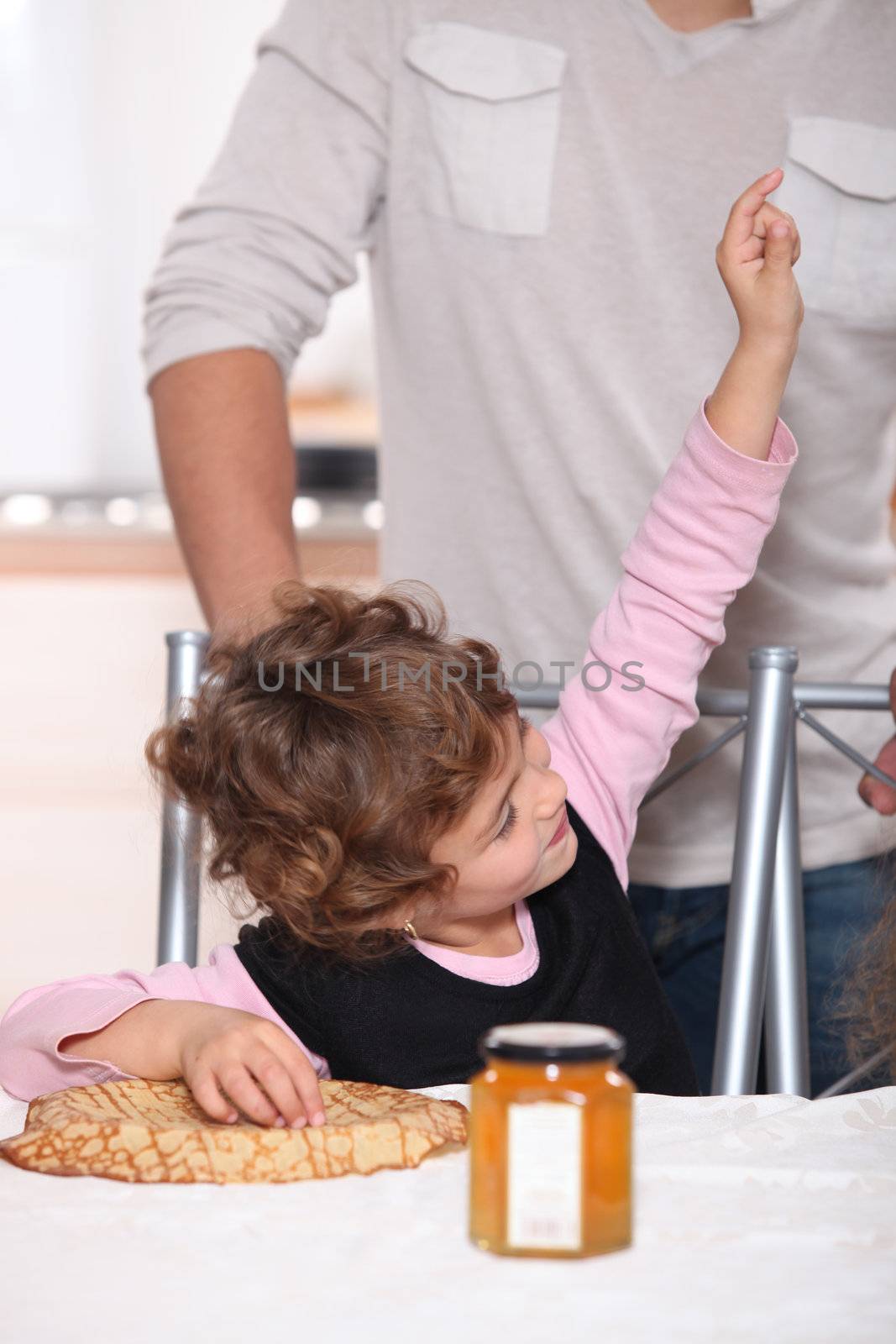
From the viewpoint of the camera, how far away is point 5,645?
8.96ft

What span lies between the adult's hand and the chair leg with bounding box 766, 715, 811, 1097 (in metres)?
0.07

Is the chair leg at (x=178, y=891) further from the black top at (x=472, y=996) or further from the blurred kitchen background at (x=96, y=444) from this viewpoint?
the blurred kitchen background at (x=96, y=444)

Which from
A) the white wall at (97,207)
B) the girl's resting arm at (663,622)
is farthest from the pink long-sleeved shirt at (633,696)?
the white wall at (97,207)

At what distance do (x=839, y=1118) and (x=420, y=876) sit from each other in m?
0.29

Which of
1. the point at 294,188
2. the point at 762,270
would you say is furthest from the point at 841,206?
the point at 294,188

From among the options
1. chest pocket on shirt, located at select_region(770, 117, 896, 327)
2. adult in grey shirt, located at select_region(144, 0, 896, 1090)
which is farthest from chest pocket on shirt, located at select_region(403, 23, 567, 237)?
chest pocket on shirt, located at select_region(770, 117, 896, 327)

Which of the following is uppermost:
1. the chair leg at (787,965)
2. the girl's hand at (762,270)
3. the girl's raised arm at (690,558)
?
the girl's hand at (762,270)

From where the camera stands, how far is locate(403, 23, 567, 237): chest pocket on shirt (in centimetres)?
125

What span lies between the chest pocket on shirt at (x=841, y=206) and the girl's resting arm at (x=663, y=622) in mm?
280

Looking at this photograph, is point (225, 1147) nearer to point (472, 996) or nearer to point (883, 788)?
point (472, 996)

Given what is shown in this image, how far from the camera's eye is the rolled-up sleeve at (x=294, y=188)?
1.26 metres

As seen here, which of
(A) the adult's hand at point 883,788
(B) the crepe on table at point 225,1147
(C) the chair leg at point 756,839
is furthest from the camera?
(A) the adult's hand at point 883,788

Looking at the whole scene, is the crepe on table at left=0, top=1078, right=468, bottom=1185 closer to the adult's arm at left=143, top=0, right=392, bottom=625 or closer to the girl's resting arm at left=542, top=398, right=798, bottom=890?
the girl's resting arm at left=542, top=398, right=798, bottom=890

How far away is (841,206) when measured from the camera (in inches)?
49.6
